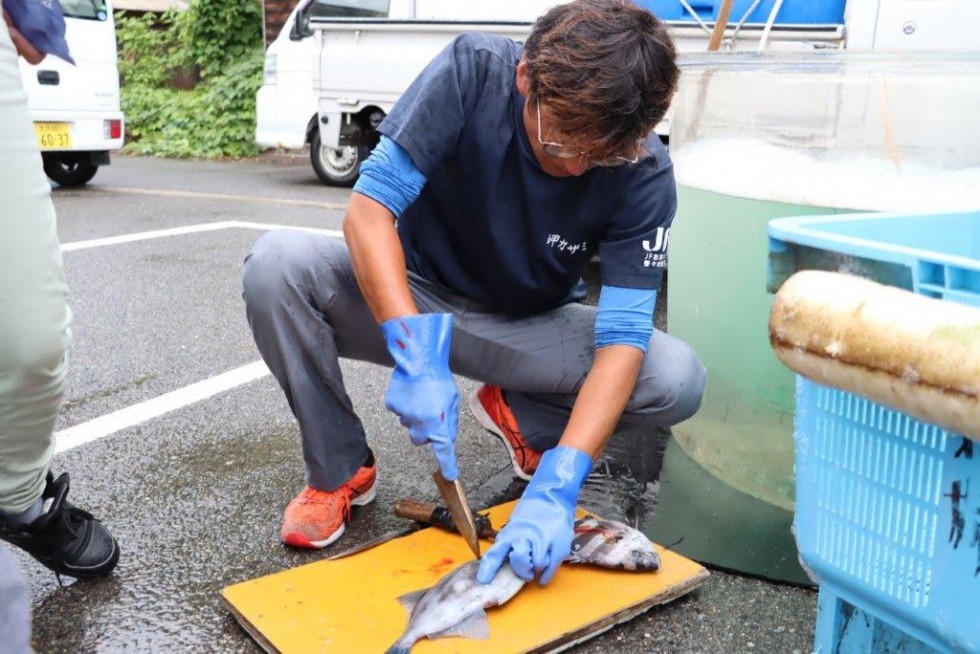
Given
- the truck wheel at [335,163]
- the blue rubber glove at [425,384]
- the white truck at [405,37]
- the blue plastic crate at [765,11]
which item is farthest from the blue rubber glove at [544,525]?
the truck wheel at [335,163]

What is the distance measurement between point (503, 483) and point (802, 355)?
4.96 feet

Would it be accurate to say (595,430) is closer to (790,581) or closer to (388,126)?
(790,581)

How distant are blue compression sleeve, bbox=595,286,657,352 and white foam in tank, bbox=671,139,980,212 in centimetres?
42

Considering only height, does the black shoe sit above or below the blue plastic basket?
below

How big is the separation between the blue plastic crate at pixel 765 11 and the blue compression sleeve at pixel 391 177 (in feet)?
10.8

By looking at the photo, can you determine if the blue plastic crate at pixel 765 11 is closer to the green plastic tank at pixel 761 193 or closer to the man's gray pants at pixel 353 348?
the green plastic tank at pixel 761 193

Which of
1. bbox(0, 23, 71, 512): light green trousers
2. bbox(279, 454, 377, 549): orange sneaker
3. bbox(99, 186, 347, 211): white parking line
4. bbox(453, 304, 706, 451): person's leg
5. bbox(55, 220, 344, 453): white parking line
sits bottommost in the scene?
bbox(99, 186, 347, 211): white parking line

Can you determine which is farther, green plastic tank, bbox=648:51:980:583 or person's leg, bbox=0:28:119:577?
green plastic tank, bbox=648:51:980:583

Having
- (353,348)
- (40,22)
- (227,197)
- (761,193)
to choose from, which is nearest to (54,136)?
(227,197)

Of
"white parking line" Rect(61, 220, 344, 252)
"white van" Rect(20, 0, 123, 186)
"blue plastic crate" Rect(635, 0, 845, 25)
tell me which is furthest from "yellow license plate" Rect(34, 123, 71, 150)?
"blue plastic crate" Rect(635, 0, 845, 25)

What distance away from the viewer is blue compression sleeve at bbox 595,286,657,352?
2152 millimetres

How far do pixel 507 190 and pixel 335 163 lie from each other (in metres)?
6.47

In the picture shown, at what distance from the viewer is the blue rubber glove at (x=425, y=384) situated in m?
1.93

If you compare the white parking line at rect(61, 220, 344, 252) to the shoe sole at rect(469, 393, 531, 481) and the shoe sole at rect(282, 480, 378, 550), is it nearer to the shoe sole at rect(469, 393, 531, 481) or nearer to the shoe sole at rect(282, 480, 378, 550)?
the shoe sole at rect(469, 393, 531, 481)
